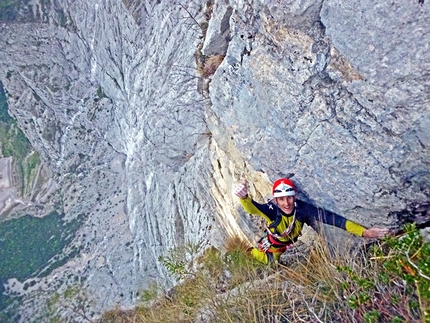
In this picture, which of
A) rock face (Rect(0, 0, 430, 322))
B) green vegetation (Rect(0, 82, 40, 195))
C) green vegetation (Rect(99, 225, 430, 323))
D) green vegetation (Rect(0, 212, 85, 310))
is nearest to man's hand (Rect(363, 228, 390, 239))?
rock face (Rect(0, 0, 430, 322))

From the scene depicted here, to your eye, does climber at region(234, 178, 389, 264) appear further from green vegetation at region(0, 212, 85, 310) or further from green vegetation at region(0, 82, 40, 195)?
green vegetation at region(0, 82, 40, 195)

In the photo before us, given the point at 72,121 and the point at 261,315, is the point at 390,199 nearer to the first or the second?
the point at 261,315

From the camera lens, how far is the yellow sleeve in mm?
5012

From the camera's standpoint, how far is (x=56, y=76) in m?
32.7

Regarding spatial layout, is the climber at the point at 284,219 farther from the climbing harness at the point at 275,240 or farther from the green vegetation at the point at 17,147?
the green vegetation at the point at 17,147

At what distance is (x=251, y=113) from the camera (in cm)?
582

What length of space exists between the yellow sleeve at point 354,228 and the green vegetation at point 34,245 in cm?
2671

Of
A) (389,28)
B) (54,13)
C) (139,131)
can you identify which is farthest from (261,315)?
(54,13)

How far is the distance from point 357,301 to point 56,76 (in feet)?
108

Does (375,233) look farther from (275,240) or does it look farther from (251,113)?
(251,113)

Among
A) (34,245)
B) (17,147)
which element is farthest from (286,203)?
(17,147)

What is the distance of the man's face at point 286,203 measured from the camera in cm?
531

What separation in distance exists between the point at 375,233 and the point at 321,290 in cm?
117

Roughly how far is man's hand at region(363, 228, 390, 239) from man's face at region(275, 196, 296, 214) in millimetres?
916
